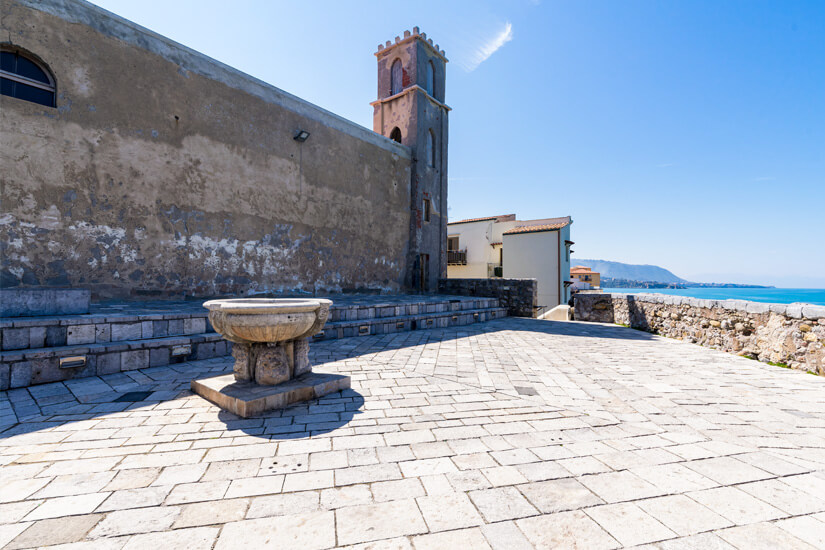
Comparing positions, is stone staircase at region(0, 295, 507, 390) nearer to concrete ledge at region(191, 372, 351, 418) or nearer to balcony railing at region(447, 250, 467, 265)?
concrete ledge at region(191, 372, 351, 418)

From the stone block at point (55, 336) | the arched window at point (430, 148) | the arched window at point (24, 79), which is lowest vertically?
the stone block at point (55, 336)

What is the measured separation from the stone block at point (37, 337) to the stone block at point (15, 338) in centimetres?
3

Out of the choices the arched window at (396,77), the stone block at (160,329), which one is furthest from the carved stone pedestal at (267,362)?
the arched window at (396,77)

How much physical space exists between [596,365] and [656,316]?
5.22m

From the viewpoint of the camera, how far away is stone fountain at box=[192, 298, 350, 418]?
3409mm

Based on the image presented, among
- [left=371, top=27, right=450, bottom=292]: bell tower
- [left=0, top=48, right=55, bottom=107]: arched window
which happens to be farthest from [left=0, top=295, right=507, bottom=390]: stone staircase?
[left=371, top=27, right=450, bottom=292]: bell tower

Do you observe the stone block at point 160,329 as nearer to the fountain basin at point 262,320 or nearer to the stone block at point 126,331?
the stone block at point 126,331

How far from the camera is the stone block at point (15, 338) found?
397 centimetres

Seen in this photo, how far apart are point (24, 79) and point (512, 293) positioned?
42.5 feet

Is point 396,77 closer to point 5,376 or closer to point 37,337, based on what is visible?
point 37,337

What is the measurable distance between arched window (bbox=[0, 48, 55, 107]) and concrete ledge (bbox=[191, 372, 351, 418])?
703 cm

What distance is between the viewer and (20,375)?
3896mm

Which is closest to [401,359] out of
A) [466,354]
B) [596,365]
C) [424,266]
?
[466,354]

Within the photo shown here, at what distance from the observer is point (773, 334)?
593cm
